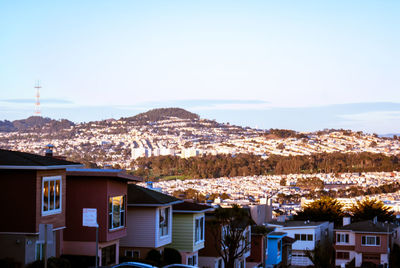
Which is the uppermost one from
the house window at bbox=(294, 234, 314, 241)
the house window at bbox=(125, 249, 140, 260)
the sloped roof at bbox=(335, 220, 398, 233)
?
the house window at bbox=(125, 249, 140, 260)

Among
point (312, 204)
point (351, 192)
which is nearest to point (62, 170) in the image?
point (312, 204)

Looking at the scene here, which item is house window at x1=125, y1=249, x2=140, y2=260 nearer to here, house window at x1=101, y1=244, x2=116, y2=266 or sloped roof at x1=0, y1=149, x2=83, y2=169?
house window at x1=101, y1=244, x2=116, y2=266

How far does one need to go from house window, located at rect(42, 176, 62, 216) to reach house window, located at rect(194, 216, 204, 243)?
→ 13.2 m

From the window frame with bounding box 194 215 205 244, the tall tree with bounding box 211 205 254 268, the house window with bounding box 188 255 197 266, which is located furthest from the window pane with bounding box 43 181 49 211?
the tall tree with bounding box 211 205 254 268

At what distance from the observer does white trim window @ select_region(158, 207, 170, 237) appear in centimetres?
3519

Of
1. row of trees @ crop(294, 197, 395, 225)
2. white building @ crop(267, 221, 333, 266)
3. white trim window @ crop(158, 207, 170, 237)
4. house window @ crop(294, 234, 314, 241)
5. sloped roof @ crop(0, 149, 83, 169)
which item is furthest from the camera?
row of trees @ crop(294, 197, 395, 225)

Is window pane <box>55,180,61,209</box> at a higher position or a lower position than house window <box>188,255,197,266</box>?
higher

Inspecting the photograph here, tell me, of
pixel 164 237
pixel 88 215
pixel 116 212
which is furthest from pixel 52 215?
pixel 164 237

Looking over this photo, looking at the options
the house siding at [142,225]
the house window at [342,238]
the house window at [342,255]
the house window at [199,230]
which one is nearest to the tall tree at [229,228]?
the house window at [199,230]

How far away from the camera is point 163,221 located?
117ft

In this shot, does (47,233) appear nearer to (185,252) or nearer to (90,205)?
(90,205)

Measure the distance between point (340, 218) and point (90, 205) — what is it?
6545 centimetres

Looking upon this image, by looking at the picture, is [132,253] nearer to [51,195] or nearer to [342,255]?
[51,195]

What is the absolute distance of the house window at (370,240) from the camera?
6944cm
